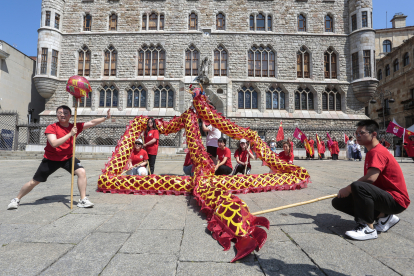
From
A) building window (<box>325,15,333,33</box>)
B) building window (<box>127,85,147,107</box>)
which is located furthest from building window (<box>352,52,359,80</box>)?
building window (<box>127,85,147,107</box>)

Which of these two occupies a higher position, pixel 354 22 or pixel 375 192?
pixel 354 22

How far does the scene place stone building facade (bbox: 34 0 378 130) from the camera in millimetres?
20031

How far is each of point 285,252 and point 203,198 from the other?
1537 mm

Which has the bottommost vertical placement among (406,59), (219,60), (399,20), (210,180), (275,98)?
(210,180)

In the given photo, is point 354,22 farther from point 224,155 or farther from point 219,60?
point 224,155

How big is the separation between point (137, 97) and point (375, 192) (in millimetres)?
20345

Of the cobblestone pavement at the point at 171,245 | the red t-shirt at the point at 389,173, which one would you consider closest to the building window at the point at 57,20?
the cobblestone pavement at the point at 171,245

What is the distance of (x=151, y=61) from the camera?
20.4m

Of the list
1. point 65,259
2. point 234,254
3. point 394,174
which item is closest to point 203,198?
point 234,254

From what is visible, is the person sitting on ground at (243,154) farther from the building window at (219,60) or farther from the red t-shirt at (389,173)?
the building window at (219,60)

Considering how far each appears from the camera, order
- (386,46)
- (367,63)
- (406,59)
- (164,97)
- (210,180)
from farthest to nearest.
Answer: (386,46) → (406,59) → (164,97) → (367,63) → (210,180)

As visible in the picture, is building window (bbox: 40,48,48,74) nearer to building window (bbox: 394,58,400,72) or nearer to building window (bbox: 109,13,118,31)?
building window (bbox: 109,13,118,31)

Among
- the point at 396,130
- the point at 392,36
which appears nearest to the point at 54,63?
the point at 396,130

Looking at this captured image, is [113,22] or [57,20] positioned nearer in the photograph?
[57,20]
